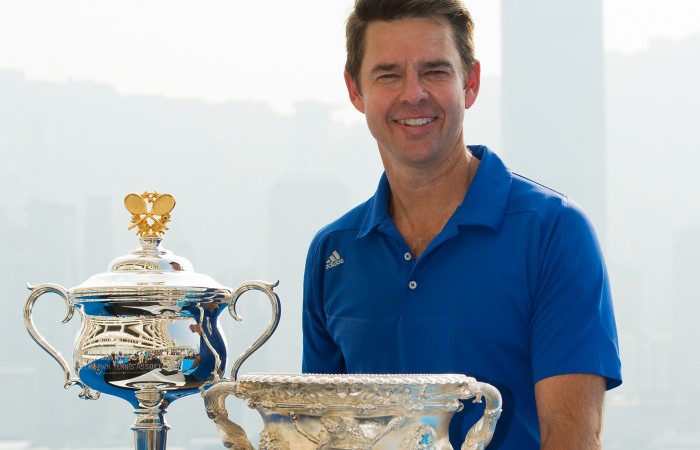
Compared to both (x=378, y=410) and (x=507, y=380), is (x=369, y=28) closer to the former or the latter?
(x=507, y=380)

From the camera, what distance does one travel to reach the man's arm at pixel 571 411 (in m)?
1.21

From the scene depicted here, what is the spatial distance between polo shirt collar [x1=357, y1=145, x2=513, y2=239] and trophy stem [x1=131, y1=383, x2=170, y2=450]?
43 centimetres

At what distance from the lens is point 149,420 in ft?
3.94

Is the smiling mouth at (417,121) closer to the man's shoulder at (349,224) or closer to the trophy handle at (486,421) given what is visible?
the man's shoulder at (349,224)

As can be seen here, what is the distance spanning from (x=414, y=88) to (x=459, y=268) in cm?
24

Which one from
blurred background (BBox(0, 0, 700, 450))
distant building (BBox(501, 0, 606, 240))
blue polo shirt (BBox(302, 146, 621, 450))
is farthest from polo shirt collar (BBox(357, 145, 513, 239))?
distant building (BBox(501, 0, 606, 240))

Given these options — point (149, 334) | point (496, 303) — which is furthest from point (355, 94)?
point (149, 334)

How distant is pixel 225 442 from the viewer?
3.15 feet

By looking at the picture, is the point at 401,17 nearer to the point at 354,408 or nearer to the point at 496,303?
the point at 496,303

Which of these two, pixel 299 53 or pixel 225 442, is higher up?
pixel 299 53

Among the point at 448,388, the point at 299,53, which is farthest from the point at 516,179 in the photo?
the point at 299,53

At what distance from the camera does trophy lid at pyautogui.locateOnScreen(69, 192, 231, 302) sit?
3.87ft

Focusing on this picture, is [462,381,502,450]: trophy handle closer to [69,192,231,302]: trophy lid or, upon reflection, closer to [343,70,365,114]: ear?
[69,192,231,302]: trophy lid

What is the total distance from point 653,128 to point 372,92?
15.1 feet
